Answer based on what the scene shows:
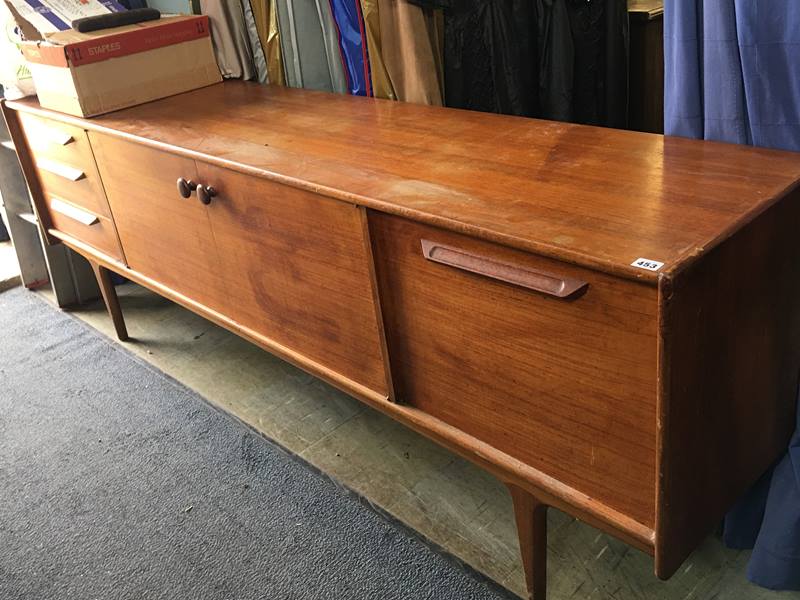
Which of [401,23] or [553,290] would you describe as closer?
[553,290]

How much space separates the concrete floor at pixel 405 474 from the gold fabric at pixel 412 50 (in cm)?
81

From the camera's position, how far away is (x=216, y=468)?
74.5 inches

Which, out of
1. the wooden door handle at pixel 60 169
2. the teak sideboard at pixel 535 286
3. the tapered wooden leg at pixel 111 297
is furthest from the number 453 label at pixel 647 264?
the tapered wooden leg at pixel 111 297

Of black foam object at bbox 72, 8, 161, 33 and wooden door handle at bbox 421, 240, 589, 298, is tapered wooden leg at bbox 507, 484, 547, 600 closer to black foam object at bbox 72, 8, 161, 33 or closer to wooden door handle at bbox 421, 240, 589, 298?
wooden door handle at bbox 421, 240, 589, 298

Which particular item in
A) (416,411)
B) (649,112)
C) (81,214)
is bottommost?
(416,411)

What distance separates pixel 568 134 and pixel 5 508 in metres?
1.50

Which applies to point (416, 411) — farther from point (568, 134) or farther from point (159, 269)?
point (159, 269)

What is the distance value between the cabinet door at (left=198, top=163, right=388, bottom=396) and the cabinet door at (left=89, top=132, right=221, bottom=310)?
7cm

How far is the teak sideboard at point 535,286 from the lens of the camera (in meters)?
1.02

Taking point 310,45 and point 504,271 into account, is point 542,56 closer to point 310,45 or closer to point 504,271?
point 310,45

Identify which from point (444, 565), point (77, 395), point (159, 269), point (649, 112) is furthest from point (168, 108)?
point (444, 565)

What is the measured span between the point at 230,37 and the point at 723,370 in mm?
1702

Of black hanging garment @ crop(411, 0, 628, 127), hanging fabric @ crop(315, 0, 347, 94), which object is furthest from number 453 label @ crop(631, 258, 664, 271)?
hanging fabric @ crop(315, 0, 347, 94)

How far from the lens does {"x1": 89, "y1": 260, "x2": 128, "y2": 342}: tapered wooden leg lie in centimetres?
237
